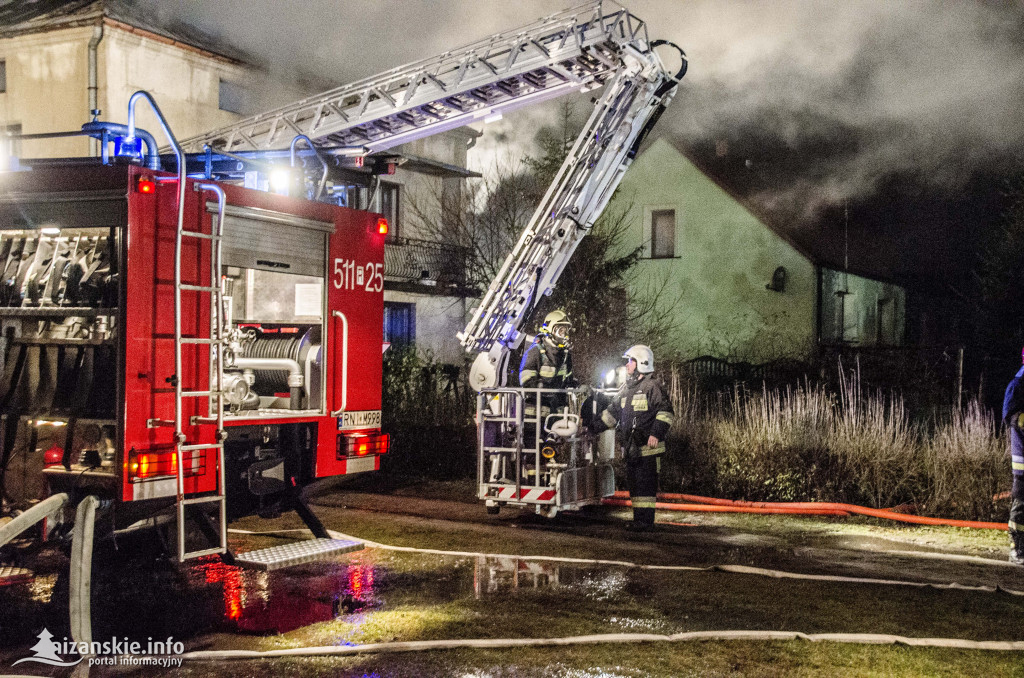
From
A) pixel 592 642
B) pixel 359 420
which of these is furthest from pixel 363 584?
pixel 592 642

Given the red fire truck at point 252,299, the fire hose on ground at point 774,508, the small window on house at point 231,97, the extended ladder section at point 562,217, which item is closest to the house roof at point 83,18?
the small window on house at point 231,97

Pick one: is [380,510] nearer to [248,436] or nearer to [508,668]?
[248,436]

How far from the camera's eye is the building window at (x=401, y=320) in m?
23.1

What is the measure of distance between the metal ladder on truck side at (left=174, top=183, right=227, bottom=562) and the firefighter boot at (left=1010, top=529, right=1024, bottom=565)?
5.58 metres

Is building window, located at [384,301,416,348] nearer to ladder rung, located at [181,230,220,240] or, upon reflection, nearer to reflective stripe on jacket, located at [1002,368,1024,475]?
reflective stripe on jacket, located at [1002,368,1024,475]

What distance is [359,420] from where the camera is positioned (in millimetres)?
7086

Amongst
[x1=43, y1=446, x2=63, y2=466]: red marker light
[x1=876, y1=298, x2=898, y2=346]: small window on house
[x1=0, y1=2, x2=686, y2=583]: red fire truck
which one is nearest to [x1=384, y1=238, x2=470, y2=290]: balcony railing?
[x1=876, y1=298, x2=898, y2=346]: small window on house

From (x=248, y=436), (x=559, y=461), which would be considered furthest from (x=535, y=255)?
(x=248, y=436)

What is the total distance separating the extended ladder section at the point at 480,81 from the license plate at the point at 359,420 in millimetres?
3141

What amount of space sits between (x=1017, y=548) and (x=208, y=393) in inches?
229

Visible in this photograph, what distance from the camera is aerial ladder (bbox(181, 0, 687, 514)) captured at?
27.4 ft

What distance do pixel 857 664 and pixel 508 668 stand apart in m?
1.71

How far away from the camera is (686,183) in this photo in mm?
24359

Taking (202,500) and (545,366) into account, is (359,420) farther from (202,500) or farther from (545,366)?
(545,366)
